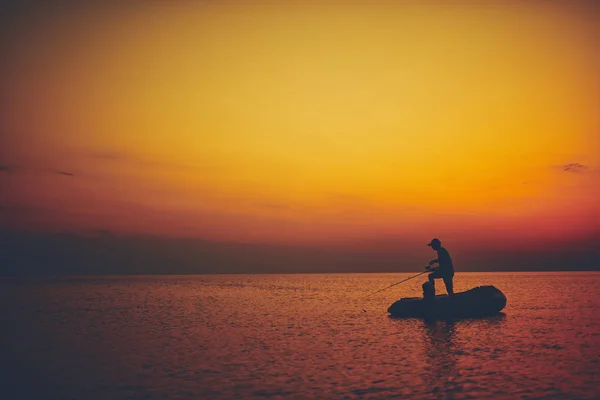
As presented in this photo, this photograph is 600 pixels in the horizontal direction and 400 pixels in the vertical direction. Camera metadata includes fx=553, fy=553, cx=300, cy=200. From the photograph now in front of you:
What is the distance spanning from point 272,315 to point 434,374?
92.8 feet

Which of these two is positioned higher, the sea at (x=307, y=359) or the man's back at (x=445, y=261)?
the man's back at (x=445, y=261)

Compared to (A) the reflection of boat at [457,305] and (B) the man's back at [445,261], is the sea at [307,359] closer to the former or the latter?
(A) the reflection of boat at [457,305]

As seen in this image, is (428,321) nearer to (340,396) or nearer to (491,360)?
(491,360)

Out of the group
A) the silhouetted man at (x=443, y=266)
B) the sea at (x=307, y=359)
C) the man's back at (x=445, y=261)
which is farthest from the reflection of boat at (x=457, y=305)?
the man's back at (x=445, y=261)

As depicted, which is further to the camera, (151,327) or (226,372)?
(151,327)

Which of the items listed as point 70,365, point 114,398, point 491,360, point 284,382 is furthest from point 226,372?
point 491,360

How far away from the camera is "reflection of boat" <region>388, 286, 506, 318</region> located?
3388cm

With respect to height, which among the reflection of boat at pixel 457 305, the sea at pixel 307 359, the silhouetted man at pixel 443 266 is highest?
the silhouetted man at pixel 443 266

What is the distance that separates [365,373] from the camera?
1950 cm

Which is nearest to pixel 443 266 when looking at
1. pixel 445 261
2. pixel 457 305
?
pixel 445 261

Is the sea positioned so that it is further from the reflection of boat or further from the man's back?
the man's back

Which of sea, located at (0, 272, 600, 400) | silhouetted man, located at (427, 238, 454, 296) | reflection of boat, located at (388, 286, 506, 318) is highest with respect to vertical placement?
silhouetted man, located at (427, 238, 454, 296)

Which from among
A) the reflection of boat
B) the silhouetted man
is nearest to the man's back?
the silhouetted man

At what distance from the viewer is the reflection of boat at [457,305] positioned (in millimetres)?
33875
